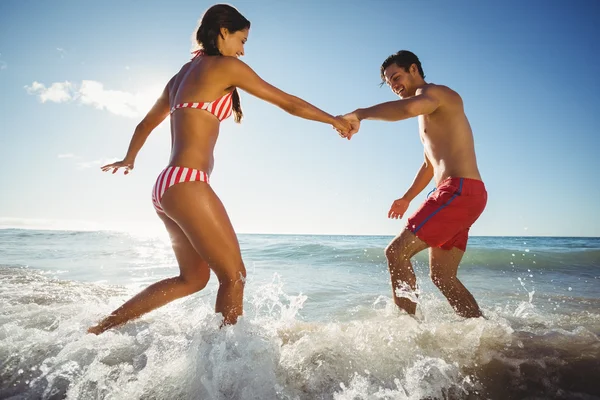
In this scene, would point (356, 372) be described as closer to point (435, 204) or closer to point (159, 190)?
point (435, 204)

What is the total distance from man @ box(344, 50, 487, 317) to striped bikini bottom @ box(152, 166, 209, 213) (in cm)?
147

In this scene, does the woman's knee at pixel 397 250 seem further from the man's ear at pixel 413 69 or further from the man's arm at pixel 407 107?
the man's ear at pixel 413 69

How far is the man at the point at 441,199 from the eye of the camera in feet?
8.73

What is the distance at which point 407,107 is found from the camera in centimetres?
274

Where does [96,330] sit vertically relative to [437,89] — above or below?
below

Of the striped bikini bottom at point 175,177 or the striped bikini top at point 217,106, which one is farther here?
the striped bikini top at point 217,106

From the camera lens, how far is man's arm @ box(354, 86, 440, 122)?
2.74 m

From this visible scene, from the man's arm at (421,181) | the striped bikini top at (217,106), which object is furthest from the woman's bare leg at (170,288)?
the man's arm at (421,181)

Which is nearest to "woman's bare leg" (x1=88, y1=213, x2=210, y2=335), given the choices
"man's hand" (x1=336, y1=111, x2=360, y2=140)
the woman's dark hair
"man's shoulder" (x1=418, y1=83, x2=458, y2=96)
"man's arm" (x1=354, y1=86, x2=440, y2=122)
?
the woman's dark hair

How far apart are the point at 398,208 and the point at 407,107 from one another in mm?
1119

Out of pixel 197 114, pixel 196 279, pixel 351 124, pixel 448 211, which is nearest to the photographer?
pixel 197 114

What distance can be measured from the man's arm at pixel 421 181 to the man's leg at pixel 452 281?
77cm

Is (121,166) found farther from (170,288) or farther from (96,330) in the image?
(96,330)

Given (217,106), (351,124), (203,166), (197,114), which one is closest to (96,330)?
(203,166)
